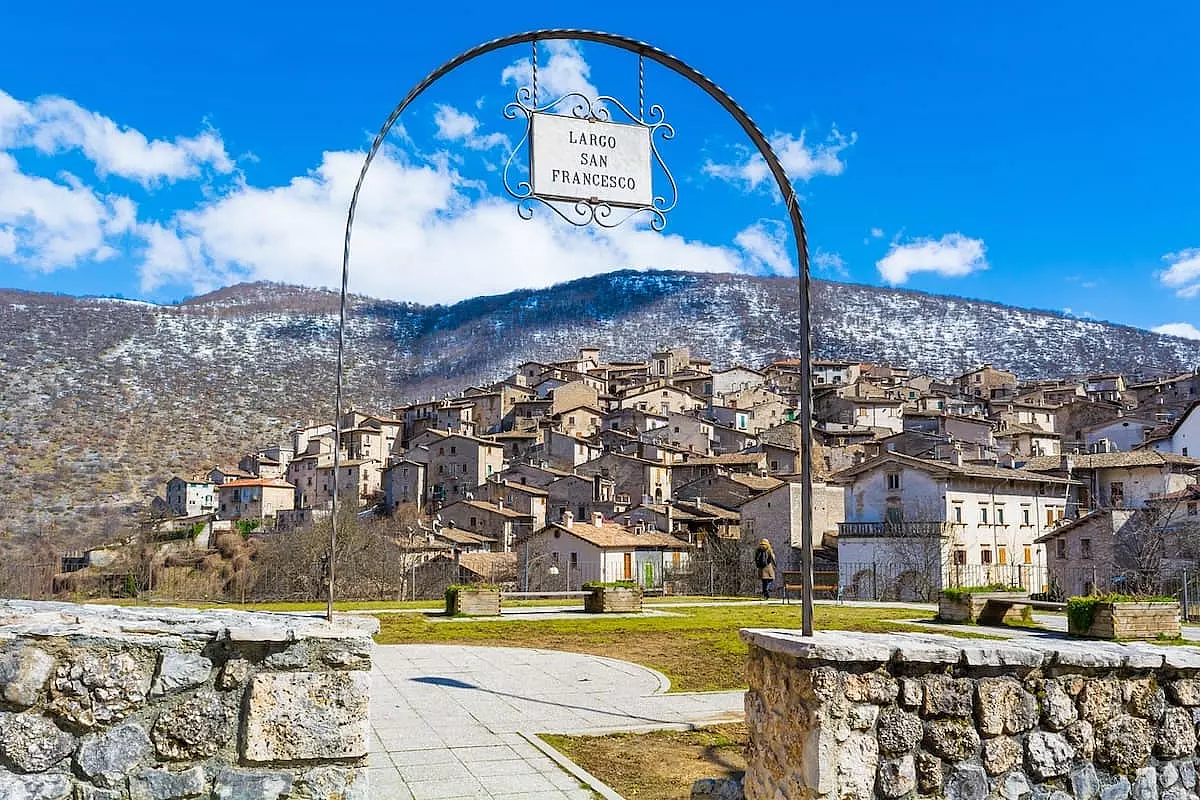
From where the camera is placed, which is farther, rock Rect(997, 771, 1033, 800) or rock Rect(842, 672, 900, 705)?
rock Rect(997, 771, 1033, 800)

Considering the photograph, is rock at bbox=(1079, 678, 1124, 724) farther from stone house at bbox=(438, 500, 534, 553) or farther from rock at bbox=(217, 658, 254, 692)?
stone house at bbox=(438, 500, 534, 553)

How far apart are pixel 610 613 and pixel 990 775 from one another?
18.0 meters

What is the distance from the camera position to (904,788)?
199 inches

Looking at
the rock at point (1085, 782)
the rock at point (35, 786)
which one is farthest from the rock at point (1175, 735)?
the rock at point (35, 786)

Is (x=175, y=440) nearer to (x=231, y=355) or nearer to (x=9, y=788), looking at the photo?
(x=231, y=355)

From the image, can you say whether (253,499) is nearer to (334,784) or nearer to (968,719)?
(334,784)

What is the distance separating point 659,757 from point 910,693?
335 centimetres

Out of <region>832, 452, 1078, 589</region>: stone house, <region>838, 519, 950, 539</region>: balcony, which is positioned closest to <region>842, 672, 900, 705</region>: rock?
<region>832, 452, 1078, 589</region>: stone house

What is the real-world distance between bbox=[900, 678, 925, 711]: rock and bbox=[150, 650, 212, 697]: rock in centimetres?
346

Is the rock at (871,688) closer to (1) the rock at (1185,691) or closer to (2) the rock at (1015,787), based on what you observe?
(2) the rock at (1015,787)

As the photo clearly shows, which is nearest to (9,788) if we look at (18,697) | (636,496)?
(18,697)

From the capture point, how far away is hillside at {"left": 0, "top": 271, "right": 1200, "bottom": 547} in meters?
73.9

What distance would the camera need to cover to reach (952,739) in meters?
5.15

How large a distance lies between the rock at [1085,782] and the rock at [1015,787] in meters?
0.30
